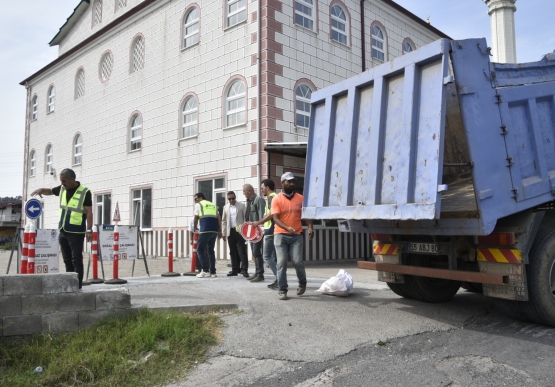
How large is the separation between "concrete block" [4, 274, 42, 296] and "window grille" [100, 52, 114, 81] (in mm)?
17054

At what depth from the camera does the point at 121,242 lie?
33.7 ft

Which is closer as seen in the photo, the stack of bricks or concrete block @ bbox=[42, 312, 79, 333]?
the stack of bricks

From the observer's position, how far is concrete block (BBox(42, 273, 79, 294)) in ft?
18.0

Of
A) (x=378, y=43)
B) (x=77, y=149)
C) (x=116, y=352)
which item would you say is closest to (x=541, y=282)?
(x=116, y=352)

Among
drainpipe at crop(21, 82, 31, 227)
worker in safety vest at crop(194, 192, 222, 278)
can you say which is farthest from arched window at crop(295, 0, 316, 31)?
drainpipe at crop(21, 82, 31, 227)

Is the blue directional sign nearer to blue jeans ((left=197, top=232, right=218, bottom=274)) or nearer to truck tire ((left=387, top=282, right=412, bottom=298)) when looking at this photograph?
blue jeans ((left=197, top=232, right=218, bottom=274))

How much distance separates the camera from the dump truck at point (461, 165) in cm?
511

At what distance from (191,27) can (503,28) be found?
11.8 metres

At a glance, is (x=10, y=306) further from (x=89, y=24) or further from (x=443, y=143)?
(x=89, y=24)

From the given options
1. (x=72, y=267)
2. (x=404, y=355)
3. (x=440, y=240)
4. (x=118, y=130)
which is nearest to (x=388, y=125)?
(x=440, y=240)

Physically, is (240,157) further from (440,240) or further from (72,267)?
(440,240)

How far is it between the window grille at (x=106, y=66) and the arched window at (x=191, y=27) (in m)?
4.93

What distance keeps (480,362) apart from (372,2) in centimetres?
1673

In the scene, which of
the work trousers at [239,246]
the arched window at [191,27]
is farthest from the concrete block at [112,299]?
the arched window at [191,27]
